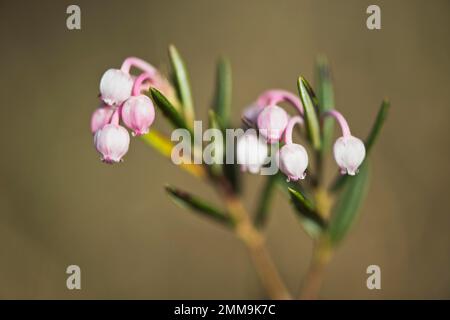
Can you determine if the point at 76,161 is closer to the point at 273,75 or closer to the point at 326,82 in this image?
the point at 273,75

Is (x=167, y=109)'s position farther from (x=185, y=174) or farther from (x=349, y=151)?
(x=185, y=174)

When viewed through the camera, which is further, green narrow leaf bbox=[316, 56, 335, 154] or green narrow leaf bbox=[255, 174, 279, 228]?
green narrow leaf bbox=[255, 174, 279, 228]

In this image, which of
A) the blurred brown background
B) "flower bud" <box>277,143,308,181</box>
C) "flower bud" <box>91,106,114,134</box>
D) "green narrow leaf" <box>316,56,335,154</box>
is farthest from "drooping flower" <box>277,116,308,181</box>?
the blurred brown background

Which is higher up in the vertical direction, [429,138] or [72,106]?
[72,106]

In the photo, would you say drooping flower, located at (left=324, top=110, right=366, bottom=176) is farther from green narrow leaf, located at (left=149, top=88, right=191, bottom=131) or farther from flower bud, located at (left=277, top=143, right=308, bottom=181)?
green narrow leaf, located at (left=149, top=88, right=191, bottom=131)

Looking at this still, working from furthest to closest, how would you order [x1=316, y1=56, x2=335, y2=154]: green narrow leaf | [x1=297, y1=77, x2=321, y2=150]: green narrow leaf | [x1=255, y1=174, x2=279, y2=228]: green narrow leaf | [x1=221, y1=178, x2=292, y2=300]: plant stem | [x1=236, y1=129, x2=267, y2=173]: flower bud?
1. [x1=255, y1=174, x2=279, y2=228]: green narrow leaf
2. [x1=221, y1=178, x2=292, y2=300]: plant stem
3. [x1=316, y1=56, x2=335, y2=154]: green narrow leaf
4. [x1=236, y1=129, x2=267, y2=173]: flower bud
5. [x1=297, y1=77, x2=321, y2=150]: green narrow leaf

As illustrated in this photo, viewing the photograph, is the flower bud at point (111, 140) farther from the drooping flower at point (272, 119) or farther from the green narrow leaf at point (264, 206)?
the green narrow leaf at point (264, 206)

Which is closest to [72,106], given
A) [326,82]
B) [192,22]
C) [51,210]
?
[51,210]
